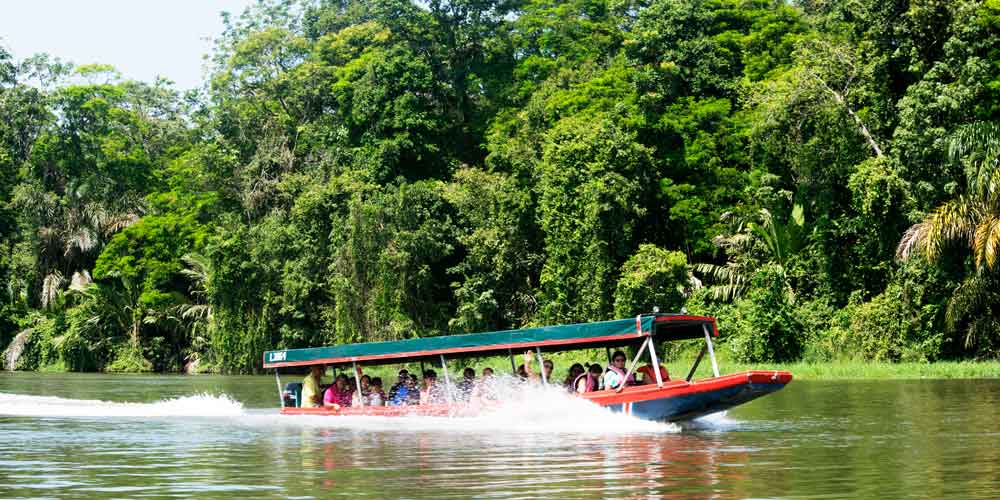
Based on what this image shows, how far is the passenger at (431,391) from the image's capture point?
71.2 ft

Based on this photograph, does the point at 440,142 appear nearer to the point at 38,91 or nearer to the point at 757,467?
the point at 38,91

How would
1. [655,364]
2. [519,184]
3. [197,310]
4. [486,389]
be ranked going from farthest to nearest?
[197,310], [519,184], [486,389], [655,364]

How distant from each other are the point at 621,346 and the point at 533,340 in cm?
159

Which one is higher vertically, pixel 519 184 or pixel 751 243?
pixel 519 184

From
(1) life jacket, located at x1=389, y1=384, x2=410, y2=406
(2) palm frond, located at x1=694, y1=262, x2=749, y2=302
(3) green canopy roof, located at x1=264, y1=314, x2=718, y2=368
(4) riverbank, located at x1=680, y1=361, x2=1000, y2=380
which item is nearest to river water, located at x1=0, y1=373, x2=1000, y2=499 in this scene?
(1) life jacket, located at x1=389, y1=384, x2=410, y2=406

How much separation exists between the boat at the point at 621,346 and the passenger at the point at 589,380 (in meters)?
0.40

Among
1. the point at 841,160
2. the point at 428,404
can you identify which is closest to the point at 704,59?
the point at 841,160

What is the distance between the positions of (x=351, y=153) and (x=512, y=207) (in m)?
9.22

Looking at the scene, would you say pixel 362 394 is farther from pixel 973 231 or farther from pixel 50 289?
pixel 50 289

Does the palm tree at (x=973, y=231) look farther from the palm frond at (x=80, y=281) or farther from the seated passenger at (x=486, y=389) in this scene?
the palm frond at (x=80, y=281)

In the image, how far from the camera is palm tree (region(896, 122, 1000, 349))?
3134cm

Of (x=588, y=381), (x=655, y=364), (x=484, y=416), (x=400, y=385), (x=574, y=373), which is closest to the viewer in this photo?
(x=655, y=364)

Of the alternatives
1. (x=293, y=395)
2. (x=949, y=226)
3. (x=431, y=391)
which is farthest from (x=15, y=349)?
(x=949, y=226)

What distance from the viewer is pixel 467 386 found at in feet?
70.1
